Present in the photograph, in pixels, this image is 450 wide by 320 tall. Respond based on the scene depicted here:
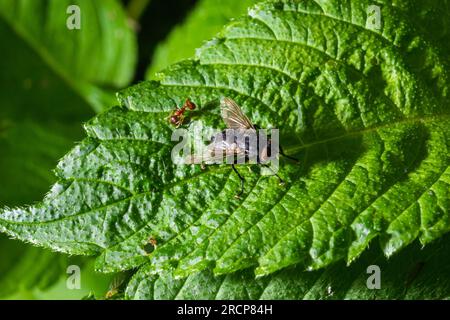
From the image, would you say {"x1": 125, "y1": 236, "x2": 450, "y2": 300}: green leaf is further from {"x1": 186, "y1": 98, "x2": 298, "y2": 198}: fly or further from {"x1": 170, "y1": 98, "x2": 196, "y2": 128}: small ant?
{"x1": 170, "y1": 98, "x2": 196, "y2": 128}: small ant

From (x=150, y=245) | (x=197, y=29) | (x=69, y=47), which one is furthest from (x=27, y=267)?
(x=150, y=245)

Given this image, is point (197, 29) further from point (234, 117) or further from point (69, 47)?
point (234, 117)

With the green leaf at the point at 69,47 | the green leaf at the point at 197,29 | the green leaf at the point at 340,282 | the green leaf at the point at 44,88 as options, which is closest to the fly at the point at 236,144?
the green leaf at the point at 340,282

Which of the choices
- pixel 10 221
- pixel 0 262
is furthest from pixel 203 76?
pixel 0 262

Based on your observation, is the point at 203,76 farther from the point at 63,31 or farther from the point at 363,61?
the point at 63,31

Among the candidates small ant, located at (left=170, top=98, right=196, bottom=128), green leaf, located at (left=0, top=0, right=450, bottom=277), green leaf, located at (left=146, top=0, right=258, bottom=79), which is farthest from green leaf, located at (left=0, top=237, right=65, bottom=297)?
small ant, located at (left=170, top=98, right=196, bottom=128)

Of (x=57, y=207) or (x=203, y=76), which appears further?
(x=203, y=76)
